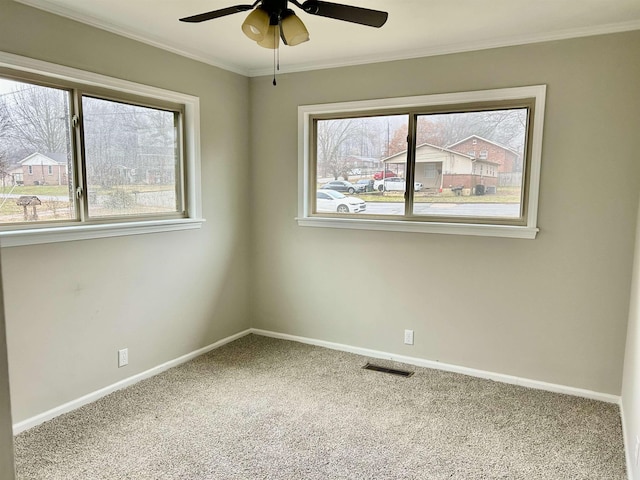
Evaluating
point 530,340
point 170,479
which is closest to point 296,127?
point 530,340

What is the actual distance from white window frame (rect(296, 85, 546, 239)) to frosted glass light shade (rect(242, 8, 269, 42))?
5.24 feet

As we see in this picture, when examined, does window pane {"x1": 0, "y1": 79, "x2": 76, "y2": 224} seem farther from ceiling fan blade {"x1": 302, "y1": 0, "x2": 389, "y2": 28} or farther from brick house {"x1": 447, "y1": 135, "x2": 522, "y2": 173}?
brick house {"x1": 447, "y1": 135, "x2": 522, "y2": 173}

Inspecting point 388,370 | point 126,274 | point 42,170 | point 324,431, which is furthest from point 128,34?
point 388,370

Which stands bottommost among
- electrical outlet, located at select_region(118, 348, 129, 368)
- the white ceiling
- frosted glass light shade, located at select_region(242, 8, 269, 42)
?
electrical outlet, located at select_region(118, 348, 129, 368)

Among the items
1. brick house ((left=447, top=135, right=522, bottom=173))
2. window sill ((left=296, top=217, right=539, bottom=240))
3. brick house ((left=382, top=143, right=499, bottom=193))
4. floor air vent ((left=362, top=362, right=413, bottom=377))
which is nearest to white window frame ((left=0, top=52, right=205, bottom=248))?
window sill ((left=296, top=217, right=539, bottom=240))

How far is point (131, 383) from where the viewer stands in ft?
10.5

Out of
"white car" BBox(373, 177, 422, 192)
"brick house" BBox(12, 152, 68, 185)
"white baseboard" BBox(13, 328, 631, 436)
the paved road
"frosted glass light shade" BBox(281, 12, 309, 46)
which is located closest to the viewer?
"frosted glass light shade" BBox(281, 12, 309, 46)

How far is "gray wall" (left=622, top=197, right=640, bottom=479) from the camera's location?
218 cm

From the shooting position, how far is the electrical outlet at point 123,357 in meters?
3.12

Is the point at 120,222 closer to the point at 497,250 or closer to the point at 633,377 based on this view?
the point at 497,250

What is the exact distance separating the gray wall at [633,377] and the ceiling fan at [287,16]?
207 centimetres

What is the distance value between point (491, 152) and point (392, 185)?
0.79m

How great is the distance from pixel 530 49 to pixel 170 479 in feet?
11.1

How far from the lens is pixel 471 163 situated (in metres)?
3.33
